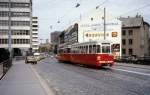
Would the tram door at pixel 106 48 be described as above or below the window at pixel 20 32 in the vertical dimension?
below

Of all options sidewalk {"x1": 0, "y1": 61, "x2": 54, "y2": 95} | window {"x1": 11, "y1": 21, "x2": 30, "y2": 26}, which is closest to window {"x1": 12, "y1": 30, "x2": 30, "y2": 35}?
window {"x1": 11, "y1": 21, "x2": 30, "y2": 26}

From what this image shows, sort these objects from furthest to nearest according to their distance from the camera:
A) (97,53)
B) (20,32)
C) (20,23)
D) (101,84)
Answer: (20,23)
(20,32)
(97,53)
(101,84)

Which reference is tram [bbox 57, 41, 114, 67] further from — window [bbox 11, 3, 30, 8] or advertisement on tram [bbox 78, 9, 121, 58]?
window [bbox 11, 3, 30, 8]

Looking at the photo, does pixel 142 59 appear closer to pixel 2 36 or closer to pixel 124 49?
pixel 124 49

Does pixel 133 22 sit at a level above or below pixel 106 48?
above

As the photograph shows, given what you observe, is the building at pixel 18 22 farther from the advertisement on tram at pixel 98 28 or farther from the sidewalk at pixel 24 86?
the sidewalk at pixel 24 86

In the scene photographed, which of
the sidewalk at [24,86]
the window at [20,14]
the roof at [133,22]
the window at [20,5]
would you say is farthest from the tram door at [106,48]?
the window at [20,5]

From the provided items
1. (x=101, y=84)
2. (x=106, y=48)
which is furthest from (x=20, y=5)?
(x=101, y=84)

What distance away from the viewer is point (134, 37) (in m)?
102

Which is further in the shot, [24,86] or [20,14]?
[20,14]

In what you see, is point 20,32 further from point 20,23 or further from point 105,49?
point 105,49

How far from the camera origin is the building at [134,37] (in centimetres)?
10100

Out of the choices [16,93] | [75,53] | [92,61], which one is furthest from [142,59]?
[16,93]

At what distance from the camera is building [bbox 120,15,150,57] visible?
101m
